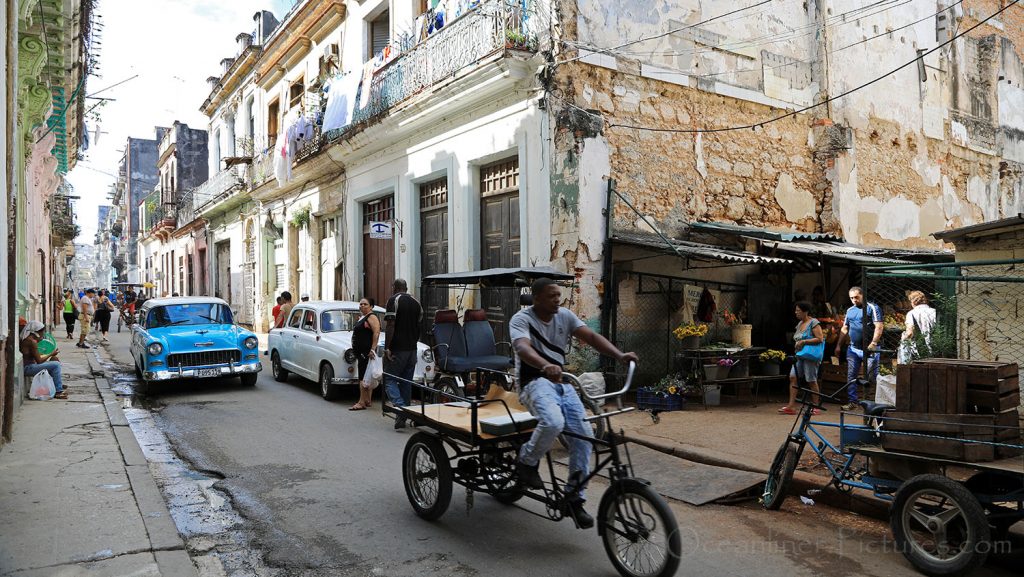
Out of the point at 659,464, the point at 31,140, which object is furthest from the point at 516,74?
the point at 31,140

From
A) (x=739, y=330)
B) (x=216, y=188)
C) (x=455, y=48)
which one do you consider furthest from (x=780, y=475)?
(x=216, y=188)

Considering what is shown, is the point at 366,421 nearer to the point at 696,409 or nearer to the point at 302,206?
the point at 696,409

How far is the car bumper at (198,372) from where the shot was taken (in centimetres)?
1062

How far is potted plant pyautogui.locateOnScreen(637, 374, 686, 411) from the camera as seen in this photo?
9.49 meters

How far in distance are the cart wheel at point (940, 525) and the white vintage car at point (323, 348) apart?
20.8ft

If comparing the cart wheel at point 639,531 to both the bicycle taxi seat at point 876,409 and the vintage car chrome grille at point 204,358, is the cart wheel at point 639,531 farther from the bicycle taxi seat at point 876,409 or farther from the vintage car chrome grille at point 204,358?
the vintage car chrome grille at point 204,358

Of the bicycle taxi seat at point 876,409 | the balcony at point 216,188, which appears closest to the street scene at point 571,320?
the bicycle taxi seat at point 876,409

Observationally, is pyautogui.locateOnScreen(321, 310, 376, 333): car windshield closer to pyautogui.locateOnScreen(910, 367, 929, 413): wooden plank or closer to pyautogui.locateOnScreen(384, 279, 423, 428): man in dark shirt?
pyautogui.locateOnScreen(384, 279, 423, 428): man in dark shirt

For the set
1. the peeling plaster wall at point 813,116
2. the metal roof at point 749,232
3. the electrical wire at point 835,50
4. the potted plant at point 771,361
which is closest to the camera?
the potted plant at point 771,361

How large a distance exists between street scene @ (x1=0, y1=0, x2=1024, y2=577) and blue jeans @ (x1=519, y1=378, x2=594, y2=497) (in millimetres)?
23

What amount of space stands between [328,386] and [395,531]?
5968 millimetres

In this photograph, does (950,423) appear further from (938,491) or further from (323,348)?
(323,348)

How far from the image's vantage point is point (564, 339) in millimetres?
4785

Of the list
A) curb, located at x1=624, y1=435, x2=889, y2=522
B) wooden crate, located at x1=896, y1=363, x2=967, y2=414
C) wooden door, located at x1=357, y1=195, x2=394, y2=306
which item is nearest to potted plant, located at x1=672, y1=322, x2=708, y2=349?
curb, located at x1=624, y1=435, x2=889, y2=522
